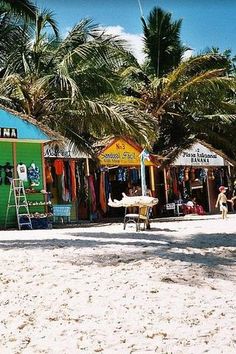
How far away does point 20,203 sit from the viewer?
14094 mm

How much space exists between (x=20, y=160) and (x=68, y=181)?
3.74 meters

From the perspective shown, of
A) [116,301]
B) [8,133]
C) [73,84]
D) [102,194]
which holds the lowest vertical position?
[116,301]

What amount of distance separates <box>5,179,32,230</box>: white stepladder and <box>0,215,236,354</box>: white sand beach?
6140 millimetres

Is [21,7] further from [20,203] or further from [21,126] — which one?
[20,203]

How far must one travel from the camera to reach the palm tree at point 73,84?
16.4 metres

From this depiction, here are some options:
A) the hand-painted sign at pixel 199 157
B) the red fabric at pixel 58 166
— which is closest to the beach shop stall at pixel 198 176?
the hand-painted sign at pixel 199 157

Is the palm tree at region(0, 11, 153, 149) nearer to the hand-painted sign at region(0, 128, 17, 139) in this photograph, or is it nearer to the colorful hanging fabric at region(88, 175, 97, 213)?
the colorful hanging fabric at region(88, 175, 97, 213)

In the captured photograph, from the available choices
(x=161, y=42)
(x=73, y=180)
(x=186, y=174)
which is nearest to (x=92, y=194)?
(x=73, y=180)

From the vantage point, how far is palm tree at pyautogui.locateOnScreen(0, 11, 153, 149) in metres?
16.4

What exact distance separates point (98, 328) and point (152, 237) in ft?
18.4

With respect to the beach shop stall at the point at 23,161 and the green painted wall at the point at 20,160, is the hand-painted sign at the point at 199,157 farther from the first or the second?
the beach shop stall at the point at 23,161

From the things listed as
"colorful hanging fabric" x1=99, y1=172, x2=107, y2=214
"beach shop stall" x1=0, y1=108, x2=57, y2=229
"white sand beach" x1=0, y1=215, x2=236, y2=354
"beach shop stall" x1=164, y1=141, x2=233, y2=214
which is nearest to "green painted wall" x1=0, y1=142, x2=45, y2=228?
"beach shop stall" x1=0, y1=108, x2=57, y2=229

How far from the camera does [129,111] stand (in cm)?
1730

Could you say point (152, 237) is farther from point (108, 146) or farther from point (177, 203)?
point (177, 203)
